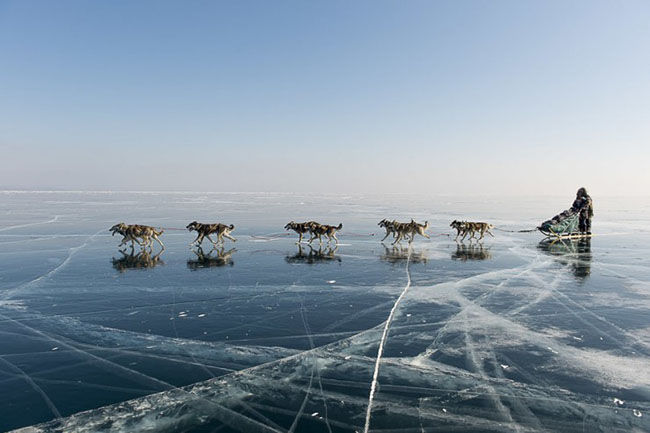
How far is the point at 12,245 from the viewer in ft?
54.9

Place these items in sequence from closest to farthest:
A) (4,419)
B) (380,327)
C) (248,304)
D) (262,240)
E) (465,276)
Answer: (4,419)
(380,327)
(248,304)
(465,276)
(262,240)

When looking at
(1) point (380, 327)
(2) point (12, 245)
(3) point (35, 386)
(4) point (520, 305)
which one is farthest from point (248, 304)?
(2) point (12, 245)

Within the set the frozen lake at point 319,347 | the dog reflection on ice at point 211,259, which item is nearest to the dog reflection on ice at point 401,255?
the frozen lake at point 319,347

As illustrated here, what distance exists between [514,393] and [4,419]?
5.97m

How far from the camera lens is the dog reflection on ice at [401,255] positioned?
49.2ft

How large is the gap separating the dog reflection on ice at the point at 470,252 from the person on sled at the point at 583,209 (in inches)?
330

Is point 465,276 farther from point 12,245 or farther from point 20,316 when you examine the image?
point 12,245

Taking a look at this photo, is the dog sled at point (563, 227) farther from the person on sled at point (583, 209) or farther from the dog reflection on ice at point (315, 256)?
the dog reflection on ice at point (315, 256)

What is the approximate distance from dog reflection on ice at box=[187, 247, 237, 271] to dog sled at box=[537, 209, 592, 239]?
17.4 m

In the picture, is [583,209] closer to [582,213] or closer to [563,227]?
[582,213]

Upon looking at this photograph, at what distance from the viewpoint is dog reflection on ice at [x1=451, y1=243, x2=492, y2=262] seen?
15.7m

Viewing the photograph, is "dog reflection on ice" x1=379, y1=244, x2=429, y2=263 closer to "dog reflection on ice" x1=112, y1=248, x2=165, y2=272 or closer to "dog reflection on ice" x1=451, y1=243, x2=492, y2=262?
"dog reflection on ice" x1=451, y1=243, x2=492, y2=262

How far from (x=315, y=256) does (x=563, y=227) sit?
15804 mm

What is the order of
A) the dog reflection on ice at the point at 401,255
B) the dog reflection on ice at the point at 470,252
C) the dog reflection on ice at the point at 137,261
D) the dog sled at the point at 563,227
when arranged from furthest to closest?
1. the dog sled at the point at 563,227
2. the dog reflection on ice at the point at 470,252
3. the dog reflection on ice at the point at 401,255
4. the dog reflection on ice at the point at 137,261
